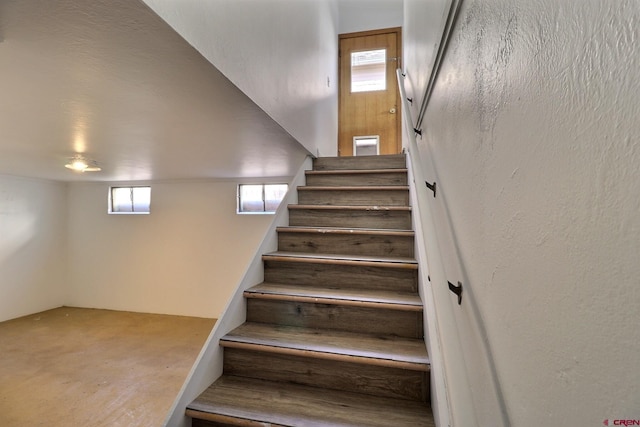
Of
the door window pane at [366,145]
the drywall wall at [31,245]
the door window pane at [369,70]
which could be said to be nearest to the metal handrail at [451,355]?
the door window pane at [366,145]

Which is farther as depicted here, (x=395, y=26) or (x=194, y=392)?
(x=395, y=26)

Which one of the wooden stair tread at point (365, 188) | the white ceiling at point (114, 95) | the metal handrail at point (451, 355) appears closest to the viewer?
the metal handrail at point (451, 355)

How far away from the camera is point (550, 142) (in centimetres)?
42

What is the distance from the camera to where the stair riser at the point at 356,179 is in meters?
2.47

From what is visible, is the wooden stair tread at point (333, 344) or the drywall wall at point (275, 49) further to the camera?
the wooden stair tread at point (333, 344)

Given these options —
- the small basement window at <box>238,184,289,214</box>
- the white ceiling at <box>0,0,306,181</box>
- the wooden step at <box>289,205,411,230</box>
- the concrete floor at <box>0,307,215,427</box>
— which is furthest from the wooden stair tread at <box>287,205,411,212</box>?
the small basement window at <box>238,184,289,214</box>

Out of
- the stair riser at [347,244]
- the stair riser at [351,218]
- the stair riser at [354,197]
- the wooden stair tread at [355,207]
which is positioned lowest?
the stair riser at [347,244]

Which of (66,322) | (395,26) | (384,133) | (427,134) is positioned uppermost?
(395,26)

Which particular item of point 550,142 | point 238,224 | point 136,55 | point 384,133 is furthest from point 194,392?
point 384,133

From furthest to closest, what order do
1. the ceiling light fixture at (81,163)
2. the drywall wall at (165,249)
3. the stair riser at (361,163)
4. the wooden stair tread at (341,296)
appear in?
1. the drywall wall at (165,249)
2. the stair riser at (361,163)
3. the ceiling light fixture at (81,163)
4. the wooden stair tread at (341,296)

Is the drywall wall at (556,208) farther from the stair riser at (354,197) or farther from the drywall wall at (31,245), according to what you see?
the drywall wall at (31,245)

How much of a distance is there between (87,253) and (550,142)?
5.46 m

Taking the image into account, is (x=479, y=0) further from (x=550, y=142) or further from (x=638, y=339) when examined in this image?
(x=638, y=339)

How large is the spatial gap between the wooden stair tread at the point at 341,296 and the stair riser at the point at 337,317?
1.5 inches
